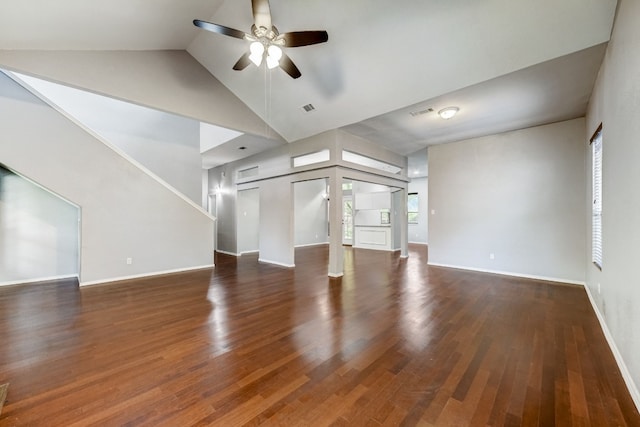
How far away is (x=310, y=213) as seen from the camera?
1077 cm

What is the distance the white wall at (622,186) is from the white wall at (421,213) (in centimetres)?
814

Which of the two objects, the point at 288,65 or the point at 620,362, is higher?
the point at 288,65

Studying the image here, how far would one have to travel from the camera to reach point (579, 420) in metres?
1.57

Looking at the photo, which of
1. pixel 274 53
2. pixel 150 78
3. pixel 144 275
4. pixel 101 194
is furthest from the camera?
pixel 144 275

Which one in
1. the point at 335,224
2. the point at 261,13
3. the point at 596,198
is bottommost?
the point at 335,224

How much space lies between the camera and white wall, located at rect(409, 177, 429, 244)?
1098 cm

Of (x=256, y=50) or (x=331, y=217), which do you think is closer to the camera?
(x=256, y=50)

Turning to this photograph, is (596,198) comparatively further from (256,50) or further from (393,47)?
(256,50)

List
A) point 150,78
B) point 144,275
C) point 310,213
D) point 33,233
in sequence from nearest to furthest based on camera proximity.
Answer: point 150,78, point 33,233, point 144,275, point 310,213

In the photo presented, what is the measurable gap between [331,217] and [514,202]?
373 cm

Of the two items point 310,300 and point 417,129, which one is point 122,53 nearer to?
point 310,300

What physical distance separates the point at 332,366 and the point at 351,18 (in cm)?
394

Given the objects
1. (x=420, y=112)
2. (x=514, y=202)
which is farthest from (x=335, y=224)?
(x=514, y=202)

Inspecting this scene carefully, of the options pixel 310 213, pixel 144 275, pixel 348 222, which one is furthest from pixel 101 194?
pixel 348 222
